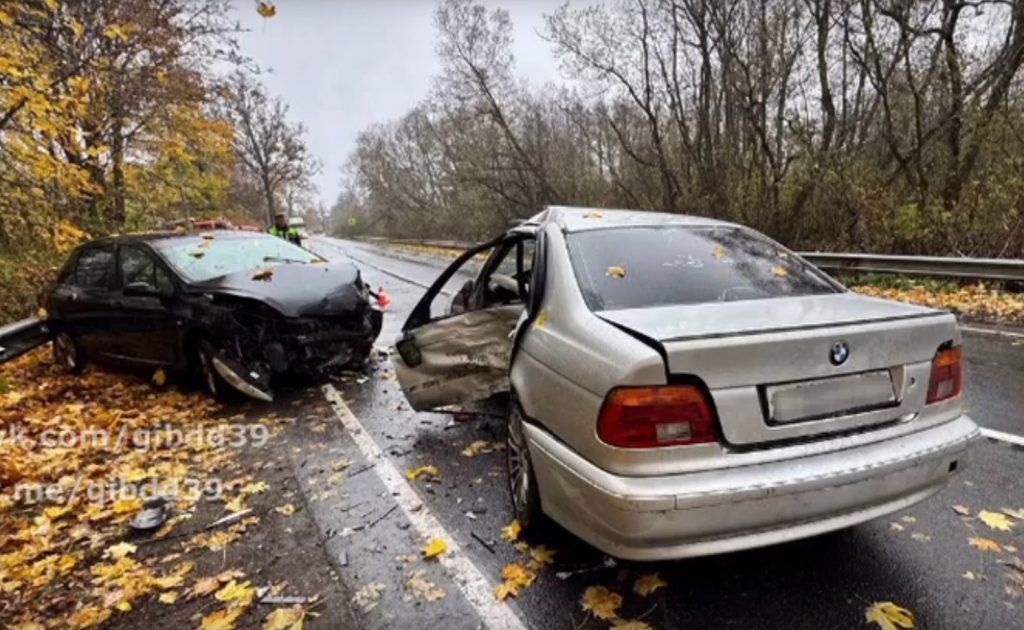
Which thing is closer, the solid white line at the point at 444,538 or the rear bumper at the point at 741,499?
the rear bumper at the point at 741,499

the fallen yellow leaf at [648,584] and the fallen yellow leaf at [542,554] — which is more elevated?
the fallen yellow leaf at [648,584]

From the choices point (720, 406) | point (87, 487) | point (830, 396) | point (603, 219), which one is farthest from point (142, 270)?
point (830, 396)

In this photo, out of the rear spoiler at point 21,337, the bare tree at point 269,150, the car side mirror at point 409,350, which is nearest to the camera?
the car side mirror at point 409,350

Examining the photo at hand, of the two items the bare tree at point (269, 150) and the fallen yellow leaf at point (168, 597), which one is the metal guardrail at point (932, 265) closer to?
the fallen yellow leaf at point (168, 597)

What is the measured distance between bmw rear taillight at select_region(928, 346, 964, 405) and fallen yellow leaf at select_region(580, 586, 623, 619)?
5.10 ft

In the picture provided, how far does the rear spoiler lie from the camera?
6512 mm

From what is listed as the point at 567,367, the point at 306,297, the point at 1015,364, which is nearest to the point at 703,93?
the point at 1015,364

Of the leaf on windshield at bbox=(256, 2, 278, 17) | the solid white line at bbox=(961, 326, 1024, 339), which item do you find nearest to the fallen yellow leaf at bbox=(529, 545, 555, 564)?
the leaf on windshield at bbox=(256, 2, 278, 17)

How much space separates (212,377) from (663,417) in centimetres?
487

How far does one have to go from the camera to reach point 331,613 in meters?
2.58

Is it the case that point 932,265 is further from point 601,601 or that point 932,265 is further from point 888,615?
point 601,601

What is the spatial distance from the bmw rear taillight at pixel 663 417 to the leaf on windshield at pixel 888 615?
3.31 feet

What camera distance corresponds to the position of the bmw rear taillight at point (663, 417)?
215cm

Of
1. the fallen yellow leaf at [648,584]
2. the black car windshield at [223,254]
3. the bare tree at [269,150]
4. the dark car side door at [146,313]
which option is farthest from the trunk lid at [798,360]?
the bare tree at [269,150]
